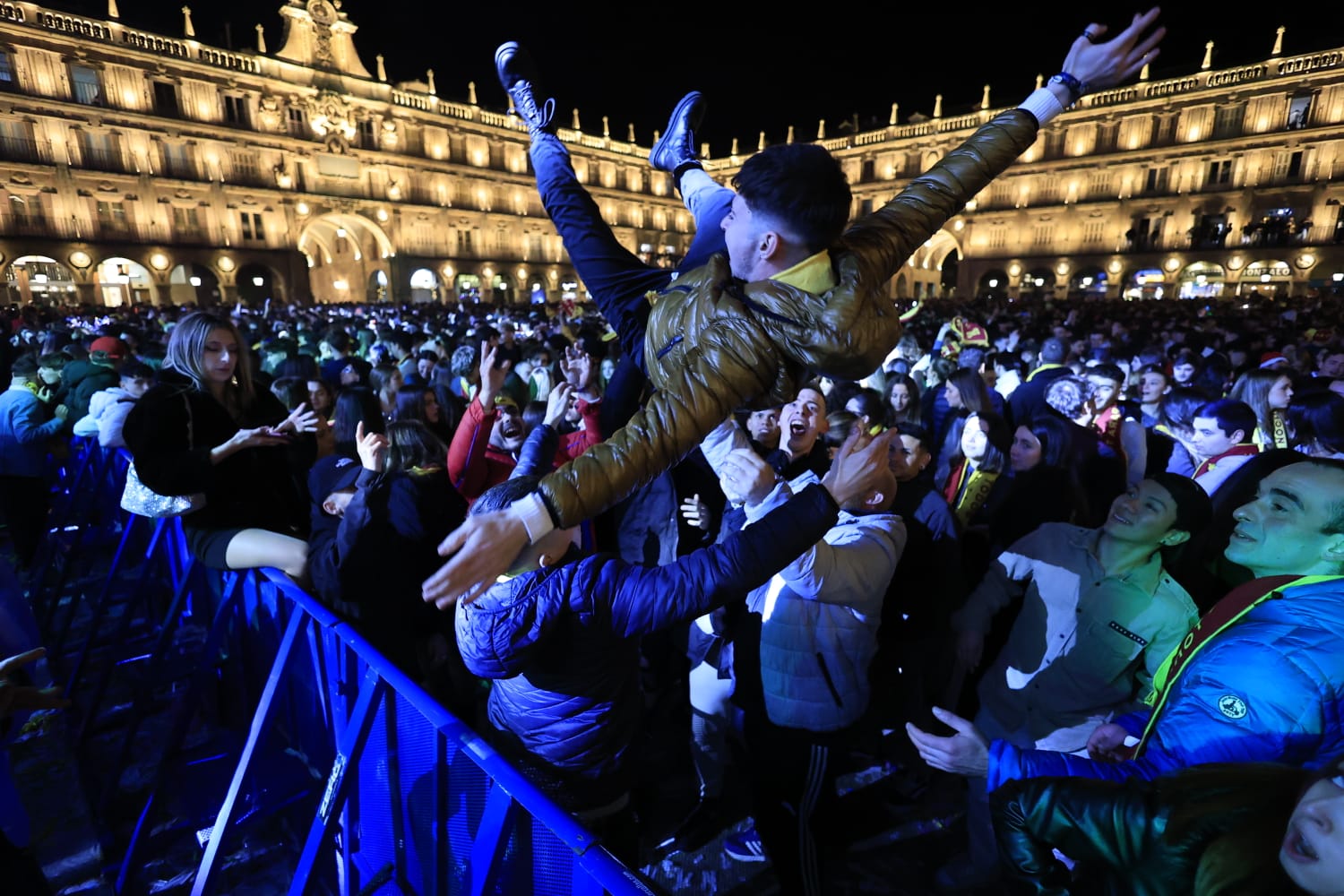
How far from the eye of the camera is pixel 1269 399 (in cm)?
458

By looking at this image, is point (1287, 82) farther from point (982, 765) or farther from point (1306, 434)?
point (982, 765)

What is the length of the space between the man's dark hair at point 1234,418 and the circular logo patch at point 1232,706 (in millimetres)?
3276

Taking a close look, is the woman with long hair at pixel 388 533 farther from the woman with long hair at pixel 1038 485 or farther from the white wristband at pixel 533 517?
the woman with long hair at pixel 1038 485

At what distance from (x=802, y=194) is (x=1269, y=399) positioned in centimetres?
500

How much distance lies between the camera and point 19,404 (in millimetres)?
4785

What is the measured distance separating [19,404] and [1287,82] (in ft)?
170

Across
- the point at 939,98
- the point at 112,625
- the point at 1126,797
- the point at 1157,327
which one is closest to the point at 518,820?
the point at 1126,797

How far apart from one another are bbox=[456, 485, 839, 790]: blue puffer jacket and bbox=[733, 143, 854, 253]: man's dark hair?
0.68 metres

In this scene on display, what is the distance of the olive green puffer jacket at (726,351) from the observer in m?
1.40

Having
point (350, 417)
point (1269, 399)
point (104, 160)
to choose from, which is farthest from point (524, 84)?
point (104, 160)

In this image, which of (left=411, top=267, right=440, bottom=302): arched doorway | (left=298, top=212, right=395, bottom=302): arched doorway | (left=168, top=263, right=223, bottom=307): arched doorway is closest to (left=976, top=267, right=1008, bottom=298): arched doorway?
(left=411, top=267, right=440, bottom=302): arched doorway

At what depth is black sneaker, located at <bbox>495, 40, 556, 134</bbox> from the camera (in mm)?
2459

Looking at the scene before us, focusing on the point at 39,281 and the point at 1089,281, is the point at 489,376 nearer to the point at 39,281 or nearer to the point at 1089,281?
the point at 39,281

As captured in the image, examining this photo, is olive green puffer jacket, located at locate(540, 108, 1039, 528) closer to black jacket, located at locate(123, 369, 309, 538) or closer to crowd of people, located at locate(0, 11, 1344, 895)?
crowd of people, located at locate(0, 11, 1344, 895)
